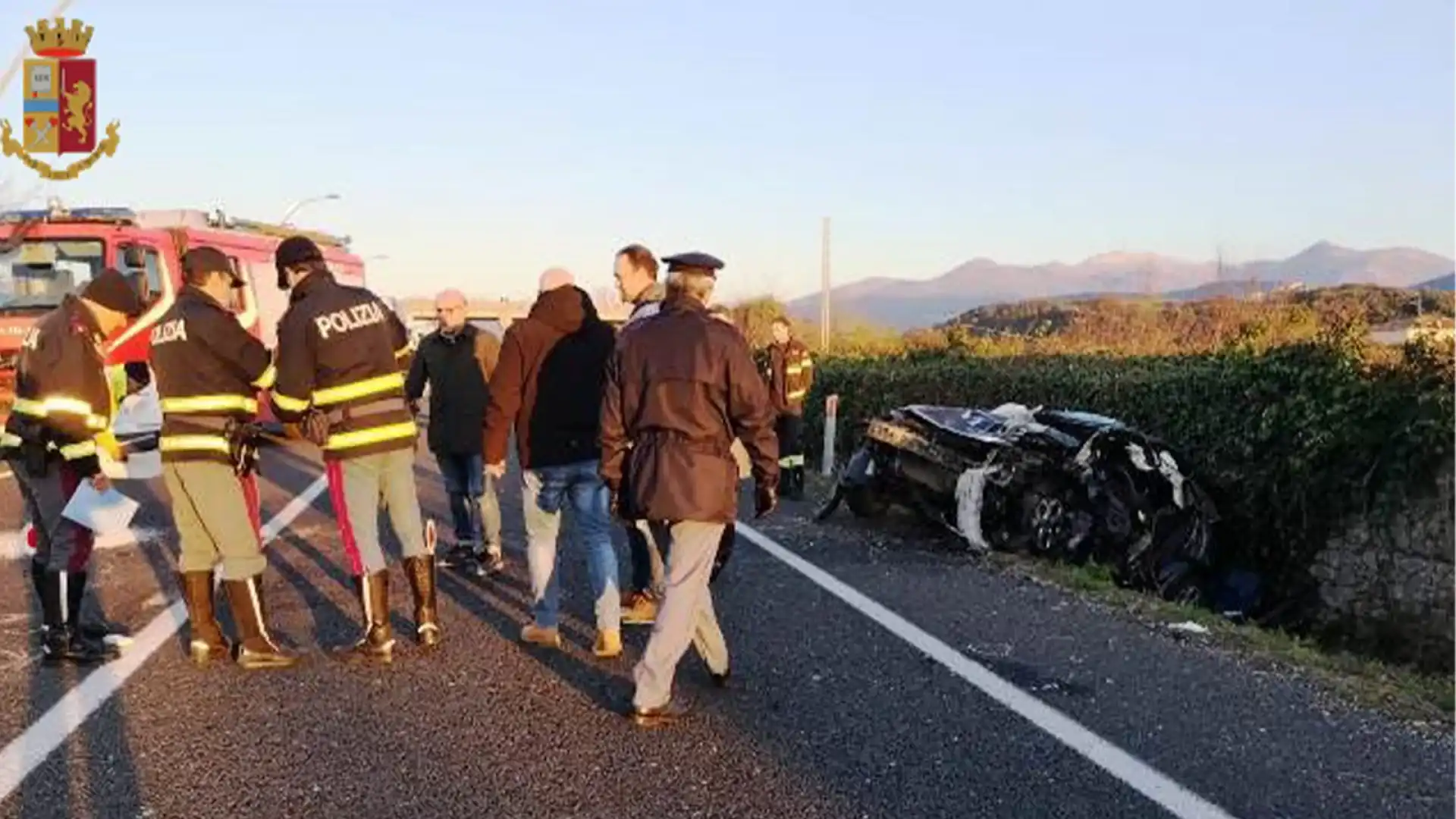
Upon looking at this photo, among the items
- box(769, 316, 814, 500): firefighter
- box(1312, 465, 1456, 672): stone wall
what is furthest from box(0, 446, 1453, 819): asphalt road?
box(769, 316, 814, 500): firefighter

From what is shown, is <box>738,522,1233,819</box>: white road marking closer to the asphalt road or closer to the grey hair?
the asphalt road

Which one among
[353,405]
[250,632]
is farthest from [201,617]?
[353,405]

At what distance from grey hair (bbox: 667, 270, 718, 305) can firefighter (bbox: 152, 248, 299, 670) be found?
203 cm

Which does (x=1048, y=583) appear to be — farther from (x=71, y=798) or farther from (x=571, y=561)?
(x=71, y=798)

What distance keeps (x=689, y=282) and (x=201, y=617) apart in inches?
112

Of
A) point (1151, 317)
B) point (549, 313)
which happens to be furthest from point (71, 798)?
point (1151, 317)

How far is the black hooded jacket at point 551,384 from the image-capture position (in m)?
6.29

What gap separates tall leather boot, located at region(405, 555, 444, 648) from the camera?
21.2ft

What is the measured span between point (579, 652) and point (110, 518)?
89.6 inches

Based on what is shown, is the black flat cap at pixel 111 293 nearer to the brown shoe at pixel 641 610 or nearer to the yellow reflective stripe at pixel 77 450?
the yellow reflective stripe at pixel 77 450

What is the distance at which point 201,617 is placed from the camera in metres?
6.22

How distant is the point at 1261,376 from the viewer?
10.2 metres

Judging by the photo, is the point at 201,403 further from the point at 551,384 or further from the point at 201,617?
the point at 551,384

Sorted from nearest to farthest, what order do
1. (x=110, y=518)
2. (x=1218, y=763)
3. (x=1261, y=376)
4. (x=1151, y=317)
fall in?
(x=1218, y=763) → (x=110, y=518) → (x=1261, y=376) → (x=1151, y=317)
